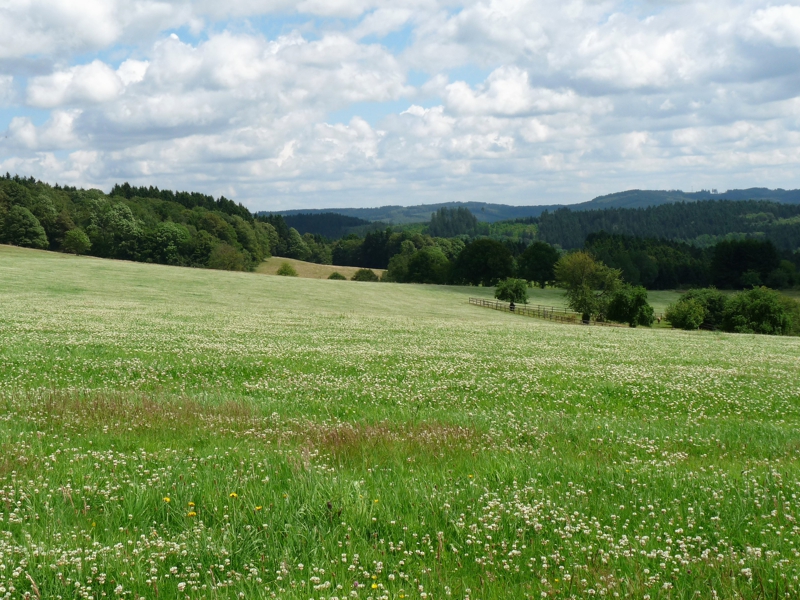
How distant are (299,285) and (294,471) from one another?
289ft

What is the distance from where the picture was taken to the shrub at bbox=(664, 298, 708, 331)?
89438 millimetres

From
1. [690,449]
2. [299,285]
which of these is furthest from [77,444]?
[299,285]

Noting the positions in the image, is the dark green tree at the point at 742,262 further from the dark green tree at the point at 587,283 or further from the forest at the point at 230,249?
the dark green tree at the point at 587,283

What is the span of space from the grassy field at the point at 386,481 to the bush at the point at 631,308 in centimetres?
7258

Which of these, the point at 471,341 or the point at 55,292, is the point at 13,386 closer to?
the point at 471,341

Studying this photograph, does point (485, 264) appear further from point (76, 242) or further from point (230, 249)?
point (76, 242)

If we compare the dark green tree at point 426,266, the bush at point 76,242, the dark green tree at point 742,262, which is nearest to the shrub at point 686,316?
the dark green tree at point 742,262

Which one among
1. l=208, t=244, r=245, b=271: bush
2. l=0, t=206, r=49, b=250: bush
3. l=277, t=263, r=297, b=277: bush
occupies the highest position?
l=0, t=206, r=49, b=250: bush

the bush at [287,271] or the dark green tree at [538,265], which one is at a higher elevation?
the dark green tree at [538,265]

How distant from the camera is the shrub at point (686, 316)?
8944 centimetres

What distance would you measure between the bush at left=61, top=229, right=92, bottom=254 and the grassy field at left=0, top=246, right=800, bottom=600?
12309 cm

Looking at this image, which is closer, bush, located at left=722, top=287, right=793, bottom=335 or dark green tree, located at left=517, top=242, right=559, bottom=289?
bush, located at left=722, top=287, right=793, bottom=335

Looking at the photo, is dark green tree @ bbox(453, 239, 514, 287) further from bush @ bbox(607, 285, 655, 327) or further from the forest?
bush @ bbox(607, 285, 655, 327)

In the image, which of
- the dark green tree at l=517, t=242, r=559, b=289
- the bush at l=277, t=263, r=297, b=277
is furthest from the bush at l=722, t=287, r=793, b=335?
the bush at l=277, t=263, r=297, b=277
